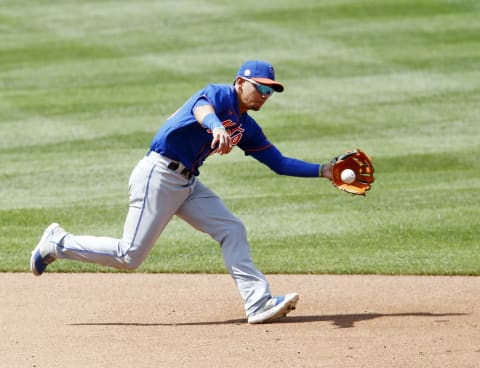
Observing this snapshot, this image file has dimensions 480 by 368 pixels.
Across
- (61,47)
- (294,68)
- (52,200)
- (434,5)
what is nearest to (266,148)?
(52,200)

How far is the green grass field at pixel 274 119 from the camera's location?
9.11 meters

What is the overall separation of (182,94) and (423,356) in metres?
10.0

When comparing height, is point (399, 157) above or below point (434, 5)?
below

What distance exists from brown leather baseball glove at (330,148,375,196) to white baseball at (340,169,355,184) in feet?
0.07

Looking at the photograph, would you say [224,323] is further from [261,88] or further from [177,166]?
[261,88]

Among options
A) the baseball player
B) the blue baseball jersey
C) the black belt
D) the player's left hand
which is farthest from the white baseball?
the player's left hand

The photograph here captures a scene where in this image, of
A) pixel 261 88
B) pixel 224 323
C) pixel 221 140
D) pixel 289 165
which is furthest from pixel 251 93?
pixel 224 323

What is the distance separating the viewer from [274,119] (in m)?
13.9

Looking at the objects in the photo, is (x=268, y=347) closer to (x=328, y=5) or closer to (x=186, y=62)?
(x=186, y=62)

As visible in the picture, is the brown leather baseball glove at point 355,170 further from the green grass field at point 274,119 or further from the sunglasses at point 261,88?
the green grass field at point 274,119

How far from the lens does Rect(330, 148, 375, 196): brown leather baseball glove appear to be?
22.7 ft

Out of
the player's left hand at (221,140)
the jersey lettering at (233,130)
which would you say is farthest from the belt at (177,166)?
the player's left hand at (221,140)

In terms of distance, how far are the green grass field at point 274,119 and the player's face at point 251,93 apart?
86.0 inches

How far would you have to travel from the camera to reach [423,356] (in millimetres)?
5691
